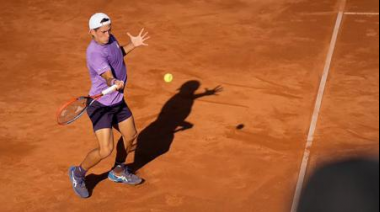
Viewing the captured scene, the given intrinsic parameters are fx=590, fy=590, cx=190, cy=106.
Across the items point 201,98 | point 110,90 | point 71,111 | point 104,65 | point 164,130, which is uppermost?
point 104,65

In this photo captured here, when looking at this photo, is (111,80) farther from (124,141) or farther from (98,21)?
(124,141)

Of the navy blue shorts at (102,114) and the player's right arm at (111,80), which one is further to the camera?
the navy blue shorts at (102,114)

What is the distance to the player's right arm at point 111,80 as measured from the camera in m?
6.43

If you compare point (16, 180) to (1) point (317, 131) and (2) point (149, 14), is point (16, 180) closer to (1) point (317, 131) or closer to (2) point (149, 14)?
(1) point (317, 131)

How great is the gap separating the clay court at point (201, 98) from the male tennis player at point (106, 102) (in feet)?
0.81

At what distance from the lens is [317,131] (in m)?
8.90

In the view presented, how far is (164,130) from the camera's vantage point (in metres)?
8.99

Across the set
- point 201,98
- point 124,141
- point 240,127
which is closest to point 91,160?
point 124,141

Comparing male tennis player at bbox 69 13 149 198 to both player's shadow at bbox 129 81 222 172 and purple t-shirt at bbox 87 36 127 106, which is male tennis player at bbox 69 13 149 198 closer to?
purple t-shirt at bbox 87 36 127 106

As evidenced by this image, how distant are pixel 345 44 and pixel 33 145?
652 cm

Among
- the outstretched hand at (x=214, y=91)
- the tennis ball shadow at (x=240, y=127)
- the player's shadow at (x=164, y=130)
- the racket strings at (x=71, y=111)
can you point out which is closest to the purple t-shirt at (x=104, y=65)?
the racket strings at (x=71, y=111)

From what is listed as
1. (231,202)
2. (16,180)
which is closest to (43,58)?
(16,180)

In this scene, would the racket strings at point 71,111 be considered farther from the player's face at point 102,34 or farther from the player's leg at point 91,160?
the player's face at point 102,34

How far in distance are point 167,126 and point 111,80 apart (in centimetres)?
269
